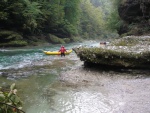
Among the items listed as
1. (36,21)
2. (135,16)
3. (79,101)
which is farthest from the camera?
(36,21)

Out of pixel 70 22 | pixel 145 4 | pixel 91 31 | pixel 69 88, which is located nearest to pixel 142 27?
pixel 145 4

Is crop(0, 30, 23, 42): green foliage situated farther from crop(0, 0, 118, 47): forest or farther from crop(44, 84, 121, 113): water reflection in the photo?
crop(44, 84, 121, 113): water reflection

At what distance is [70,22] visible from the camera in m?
53.4

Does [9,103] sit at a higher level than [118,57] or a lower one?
higher

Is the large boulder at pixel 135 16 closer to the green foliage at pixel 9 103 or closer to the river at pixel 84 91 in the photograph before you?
the river at pixel 84 91

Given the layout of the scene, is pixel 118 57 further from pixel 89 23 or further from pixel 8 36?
pixel 89 23

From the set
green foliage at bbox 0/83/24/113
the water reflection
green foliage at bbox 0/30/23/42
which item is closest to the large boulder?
green foliage at bbox 0/30/23/42

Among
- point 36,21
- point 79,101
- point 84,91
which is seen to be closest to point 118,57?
point 84,91

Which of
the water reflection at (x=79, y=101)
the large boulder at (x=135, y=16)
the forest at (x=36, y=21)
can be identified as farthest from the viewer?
the forest at (x=36, y=21)

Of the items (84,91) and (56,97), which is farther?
(84,91)

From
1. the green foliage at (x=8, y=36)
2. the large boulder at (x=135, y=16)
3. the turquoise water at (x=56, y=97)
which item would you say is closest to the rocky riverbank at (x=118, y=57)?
the turquoise water at (x=56, y=97)

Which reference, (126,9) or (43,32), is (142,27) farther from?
(43,32)

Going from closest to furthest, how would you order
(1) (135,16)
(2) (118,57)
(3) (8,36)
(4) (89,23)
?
(2) (118,57)
(1) (135,16)
(3) (8,36)
(4) (89,23)

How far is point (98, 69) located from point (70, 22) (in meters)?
41.4
